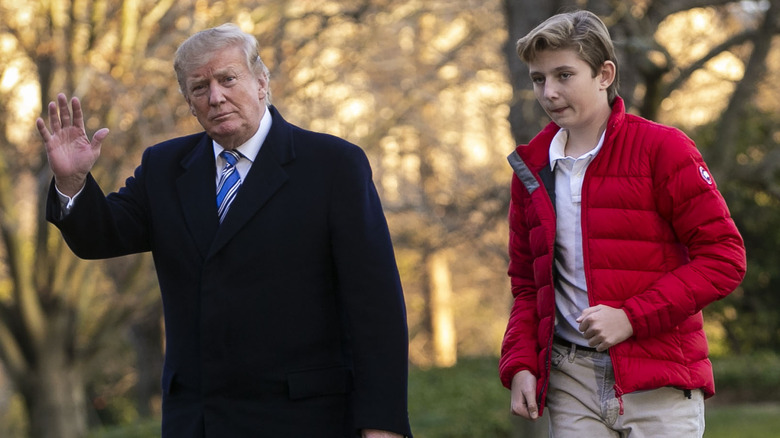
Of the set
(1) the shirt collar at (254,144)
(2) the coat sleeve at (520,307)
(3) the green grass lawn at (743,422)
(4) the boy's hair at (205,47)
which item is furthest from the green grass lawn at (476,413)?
(4) the boy's hair at (205,47)

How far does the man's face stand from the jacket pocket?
0.75m

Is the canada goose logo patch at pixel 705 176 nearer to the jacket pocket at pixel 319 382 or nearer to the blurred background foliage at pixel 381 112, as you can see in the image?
the jacket pocket at pixel 319 382

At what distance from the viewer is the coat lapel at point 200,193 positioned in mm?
3232

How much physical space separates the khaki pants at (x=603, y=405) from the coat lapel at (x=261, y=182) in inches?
38.1

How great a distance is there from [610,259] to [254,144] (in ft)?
3.69

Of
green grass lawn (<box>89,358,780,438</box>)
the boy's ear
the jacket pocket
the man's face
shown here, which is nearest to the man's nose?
the man's face

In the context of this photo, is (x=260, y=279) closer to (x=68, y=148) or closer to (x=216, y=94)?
(x=216, y=94)

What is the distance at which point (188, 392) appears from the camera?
3.25m

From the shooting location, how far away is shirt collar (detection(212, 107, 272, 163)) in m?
3.33

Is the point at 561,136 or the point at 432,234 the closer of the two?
the point at 561,136

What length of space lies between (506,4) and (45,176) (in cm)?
450

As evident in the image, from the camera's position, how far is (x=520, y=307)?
3.35 metres

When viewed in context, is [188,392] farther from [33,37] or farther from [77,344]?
[77,344]

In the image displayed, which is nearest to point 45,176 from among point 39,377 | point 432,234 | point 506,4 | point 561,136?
point 39,377
